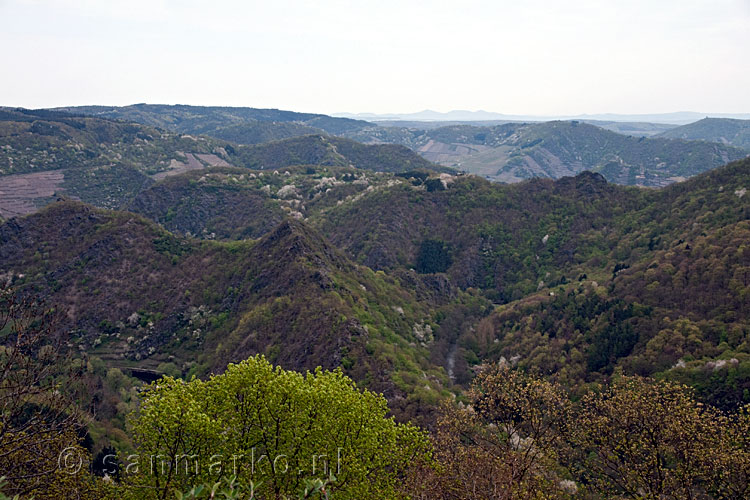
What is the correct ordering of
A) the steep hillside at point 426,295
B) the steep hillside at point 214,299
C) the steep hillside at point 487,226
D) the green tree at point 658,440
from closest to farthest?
the green tree at point 658,440
the steep hillside at point 426,295
the steep hillside at point 214,299
the steep hillside at point 487,226

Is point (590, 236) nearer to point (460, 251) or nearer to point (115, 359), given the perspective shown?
point (460, 251)

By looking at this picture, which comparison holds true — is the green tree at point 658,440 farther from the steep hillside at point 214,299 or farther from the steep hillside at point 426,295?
the steep hillside at point 214,299

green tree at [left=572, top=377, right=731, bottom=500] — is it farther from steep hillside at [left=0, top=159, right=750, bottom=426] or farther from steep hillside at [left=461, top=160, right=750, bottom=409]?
steep hillside at [left=461, top=160, right=750, bottom=409]

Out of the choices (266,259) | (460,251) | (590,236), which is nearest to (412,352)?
(266,259)

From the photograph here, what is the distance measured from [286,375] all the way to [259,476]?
7.04 m

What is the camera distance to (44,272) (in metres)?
108

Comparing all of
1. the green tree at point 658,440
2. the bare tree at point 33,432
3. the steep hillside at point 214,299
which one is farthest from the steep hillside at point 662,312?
the bare tree at point 33,432

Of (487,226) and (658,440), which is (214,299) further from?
(487,226)

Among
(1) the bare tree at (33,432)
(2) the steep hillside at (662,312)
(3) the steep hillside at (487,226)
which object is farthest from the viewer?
(3) the steep hillside at (487,226)

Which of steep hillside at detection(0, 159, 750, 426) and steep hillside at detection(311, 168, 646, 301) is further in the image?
steep hillside at detection(311, 168, 646, 301)

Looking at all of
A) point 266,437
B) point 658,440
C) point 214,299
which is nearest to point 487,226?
point 214,299

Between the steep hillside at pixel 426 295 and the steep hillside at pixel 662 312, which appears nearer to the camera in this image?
the steep hillside at pixel 662 312

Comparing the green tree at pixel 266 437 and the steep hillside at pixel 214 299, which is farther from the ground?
the green tree at pixel 266 437

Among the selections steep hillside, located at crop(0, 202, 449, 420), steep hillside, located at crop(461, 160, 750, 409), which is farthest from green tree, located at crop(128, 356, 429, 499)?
steep hillside, located at crop(461, 160, 750, 409)
